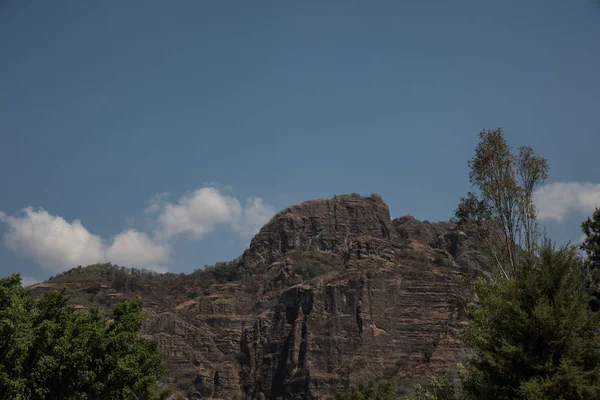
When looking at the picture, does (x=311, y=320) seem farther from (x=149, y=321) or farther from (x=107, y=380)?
(x=107, y=380)

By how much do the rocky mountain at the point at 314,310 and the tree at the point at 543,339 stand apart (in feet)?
236

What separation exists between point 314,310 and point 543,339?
98.7m

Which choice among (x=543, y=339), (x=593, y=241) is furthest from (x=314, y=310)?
(x=543, y=339)

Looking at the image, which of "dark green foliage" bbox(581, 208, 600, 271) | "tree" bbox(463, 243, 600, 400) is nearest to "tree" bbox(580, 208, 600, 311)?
"dark green foliage" bbox(581, 208, 600, 271)

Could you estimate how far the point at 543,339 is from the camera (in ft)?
74.6

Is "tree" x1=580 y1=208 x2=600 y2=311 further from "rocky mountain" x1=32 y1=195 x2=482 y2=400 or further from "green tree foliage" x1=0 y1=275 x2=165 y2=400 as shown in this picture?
"rocky mountain" x1=32 y1=195 x2=482 y2=400

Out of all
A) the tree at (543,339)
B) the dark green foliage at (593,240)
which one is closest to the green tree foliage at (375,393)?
the dark green foliage at (593,240)

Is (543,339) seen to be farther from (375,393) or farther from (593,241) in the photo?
(375,393)

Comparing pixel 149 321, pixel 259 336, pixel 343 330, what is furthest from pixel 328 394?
pixel 149 321

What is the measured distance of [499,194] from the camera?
36.7 metres

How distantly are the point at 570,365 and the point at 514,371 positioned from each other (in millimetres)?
1602

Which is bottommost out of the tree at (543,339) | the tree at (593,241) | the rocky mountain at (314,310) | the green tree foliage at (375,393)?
the tree at (543,339)

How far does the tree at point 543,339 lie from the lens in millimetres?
21734

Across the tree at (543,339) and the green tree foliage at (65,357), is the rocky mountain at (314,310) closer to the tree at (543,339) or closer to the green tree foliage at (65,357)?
the green tree foliage at (65,357)
